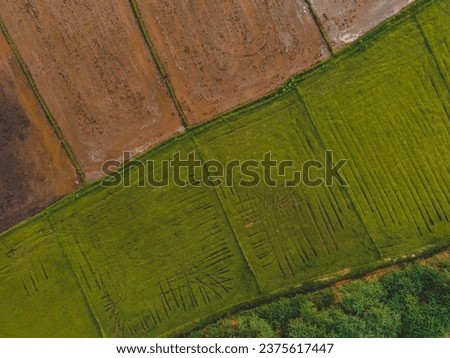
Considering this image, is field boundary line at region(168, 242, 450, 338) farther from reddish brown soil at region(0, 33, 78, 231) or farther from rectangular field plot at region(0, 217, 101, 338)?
reddish brown soil at region(0, 33, 78, 231)

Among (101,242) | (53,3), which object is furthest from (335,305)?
(53,3)

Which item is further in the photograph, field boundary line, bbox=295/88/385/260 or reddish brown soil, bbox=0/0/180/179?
reddish brown soil, bbox=0/0/180/179

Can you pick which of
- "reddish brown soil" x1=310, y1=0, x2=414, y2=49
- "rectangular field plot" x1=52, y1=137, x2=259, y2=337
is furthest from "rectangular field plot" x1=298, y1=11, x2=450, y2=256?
"rectangular field plot" x1=52, y1=137, x2=259, y2=337

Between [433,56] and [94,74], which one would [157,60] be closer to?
[94,74]

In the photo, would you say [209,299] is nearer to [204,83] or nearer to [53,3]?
[204,83]

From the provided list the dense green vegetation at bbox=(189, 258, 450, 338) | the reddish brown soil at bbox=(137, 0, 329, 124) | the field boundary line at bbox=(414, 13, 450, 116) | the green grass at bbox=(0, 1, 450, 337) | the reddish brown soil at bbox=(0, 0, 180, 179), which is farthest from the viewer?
the reddish brown soil at bbox=(0, 0, 180, 179)

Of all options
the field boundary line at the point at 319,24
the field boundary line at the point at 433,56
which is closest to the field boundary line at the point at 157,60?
the field boundary line at the point at 319,24
